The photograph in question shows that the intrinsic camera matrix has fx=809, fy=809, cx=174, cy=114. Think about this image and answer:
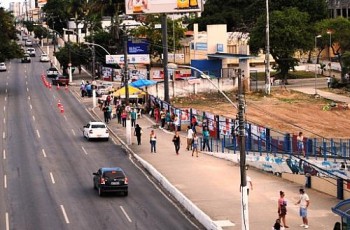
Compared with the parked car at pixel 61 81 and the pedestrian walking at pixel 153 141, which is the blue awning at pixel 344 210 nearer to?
the pedestrian walking at pixel 153 141

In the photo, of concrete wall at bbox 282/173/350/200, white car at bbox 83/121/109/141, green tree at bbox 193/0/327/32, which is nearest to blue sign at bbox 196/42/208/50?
green tree at bbox 193/0/327/32

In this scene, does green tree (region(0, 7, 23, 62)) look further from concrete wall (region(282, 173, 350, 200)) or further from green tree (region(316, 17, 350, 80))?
concrete wall (region(282, 173, 350, 200))

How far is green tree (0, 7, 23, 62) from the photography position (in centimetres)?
8756

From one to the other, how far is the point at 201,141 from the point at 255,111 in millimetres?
22231

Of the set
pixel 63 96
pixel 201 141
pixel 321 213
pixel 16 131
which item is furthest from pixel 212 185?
pixel 63 96

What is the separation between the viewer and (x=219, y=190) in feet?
122

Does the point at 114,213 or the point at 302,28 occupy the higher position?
the point at 302,28

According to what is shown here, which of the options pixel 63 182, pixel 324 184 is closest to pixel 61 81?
pixel 63 182

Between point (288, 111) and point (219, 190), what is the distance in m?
37.2

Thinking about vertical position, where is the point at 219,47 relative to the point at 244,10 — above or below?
below

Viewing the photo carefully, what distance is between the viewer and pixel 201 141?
5106 centimetres

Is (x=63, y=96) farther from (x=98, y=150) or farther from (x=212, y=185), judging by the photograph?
(x=212, y=185)

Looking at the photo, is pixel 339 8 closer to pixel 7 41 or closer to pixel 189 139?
pixel 7 41

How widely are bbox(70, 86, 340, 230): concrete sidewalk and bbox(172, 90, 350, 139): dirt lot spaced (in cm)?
1571
